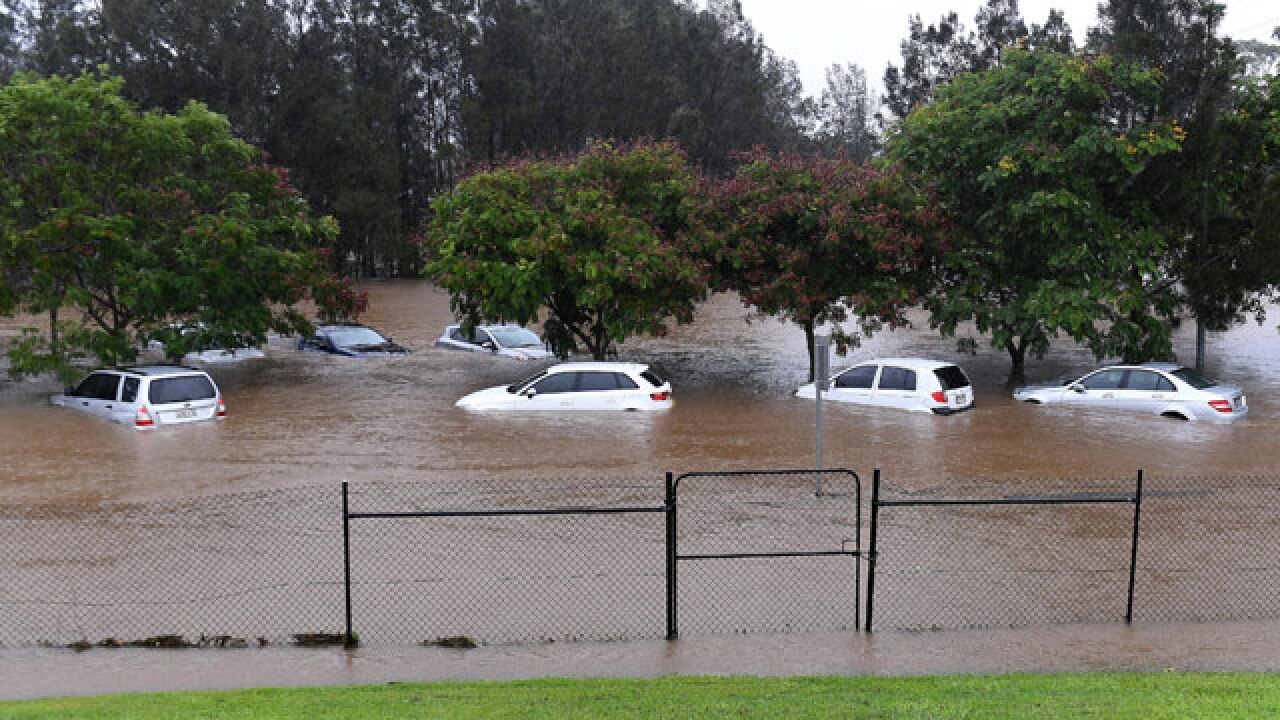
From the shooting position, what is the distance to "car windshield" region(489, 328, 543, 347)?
32438 mm

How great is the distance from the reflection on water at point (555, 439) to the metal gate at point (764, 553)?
1.78 meters

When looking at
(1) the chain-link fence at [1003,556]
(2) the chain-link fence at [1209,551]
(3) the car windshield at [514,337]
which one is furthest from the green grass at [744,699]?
(3) the car windshield at [514,337]

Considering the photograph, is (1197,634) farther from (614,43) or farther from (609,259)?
(614,43)

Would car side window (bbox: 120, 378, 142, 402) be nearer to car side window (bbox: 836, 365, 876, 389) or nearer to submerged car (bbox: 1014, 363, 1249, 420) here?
car side window (bbox: 836, 365, 876, 389)

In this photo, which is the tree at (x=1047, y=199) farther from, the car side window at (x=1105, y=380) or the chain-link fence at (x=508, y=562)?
the chain-link fence at (x=508, y=562)

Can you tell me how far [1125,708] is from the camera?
782 cm

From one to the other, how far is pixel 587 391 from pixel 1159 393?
10570mm

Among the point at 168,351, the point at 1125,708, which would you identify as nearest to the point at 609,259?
the point at 168,351

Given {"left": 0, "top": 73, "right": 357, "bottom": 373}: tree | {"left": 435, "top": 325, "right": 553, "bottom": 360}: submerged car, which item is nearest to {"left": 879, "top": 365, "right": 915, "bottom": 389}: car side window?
{"left": 435, "top": 325, "right": 553, "bottom": 360}: submerged car

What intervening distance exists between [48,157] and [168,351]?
4777 mm

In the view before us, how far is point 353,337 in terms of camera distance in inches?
1314

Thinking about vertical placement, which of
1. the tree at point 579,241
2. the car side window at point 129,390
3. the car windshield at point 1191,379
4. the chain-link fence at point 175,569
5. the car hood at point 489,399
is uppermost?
the tree at point 579,241

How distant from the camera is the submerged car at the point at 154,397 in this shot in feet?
67.4

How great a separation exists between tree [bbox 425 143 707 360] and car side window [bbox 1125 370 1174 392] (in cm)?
879
